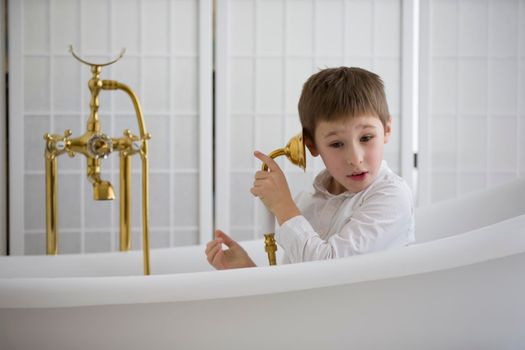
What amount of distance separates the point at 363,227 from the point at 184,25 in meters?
2.27

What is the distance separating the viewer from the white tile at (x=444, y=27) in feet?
11.3

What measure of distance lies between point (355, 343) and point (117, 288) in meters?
0.45

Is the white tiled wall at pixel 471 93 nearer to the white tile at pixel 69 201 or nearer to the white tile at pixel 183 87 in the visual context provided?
the white tile at pixel 183 87

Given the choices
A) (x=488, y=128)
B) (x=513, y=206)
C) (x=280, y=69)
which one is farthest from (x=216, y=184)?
(x=513, y=206)

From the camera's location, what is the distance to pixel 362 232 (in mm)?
1313

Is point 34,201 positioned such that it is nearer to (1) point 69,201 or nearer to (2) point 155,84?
(1) point 69,201

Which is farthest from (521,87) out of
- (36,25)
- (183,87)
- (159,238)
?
(36,25)

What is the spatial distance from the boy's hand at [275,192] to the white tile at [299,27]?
2.03m

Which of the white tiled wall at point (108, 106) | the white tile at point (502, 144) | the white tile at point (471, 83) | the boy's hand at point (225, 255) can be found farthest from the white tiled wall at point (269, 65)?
the boy's hand at point (225, 255)

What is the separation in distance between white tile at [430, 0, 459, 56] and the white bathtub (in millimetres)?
2349

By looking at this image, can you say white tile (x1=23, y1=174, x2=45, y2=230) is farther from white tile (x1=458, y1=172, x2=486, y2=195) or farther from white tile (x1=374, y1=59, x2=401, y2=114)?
white tile (x1=458, y1=172, x2=486, y2=195)

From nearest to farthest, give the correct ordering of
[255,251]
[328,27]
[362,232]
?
[362,232] < [255,251] < [328,27]

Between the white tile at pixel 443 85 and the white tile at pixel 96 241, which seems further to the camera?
the white tile at pixel 443 85

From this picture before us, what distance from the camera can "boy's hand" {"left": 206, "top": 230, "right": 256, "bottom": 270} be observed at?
158 centimetres
